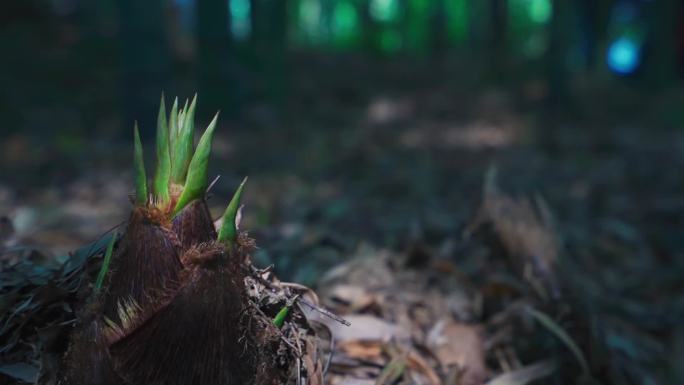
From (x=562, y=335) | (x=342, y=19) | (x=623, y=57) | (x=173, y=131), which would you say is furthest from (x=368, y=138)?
(x=342, y=19)

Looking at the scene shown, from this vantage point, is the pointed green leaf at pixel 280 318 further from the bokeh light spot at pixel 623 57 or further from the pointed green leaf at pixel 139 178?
the bokeh light spot at pixel 623 57

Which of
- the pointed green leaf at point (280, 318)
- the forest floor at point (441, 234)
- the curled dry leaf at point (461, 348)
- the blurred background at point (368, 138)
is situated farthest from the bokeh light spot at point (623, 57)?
the pointed green leaf at point (280, 318)

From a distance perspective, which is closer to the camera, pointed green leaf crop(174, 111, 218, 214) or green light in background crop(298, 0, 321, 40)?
pointed green leaf crop(174, 111, 218, 214)

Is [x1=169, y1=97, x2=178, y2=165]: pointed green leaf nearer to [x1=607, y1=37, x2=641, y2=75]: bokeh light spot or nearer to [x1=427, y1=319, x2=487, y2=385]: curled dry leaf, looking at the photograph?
[x1=427, y1=319, x2=487, y2=385]: curled dry leaf

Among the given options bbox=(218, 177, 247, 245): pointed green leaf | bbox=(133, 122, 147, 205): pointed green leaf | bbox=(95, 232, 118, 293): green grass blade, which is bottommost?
bbox=(95, 232, 118, 293): green grass blade

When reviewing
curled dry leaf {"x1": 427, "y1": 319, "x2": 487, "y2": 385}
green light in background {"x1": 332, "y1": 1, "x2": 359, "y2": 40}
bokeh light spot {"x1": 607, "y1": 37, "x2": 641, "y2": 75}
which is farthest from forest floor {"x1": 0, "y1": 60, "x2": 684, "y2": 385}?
green light in background {"x1": 332, "y1": 1, "x2": 359, "y2": 40}

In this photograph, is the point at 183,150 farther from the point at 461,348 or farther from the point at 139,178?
the point at 461,348
